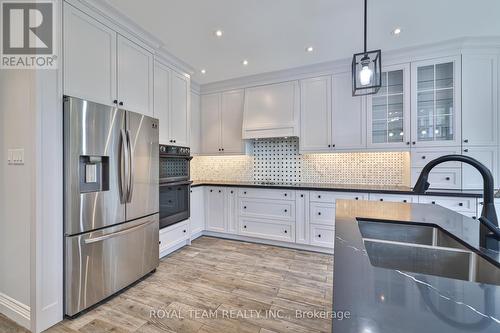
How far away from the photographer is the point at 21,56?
1.77 m

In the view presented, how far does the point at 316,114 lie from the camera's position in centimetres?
340

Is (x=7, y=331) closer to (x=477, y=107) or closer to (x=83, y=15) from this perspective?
(x=83, y=15)

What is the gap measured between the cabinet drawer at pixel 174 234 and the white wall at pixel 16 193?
4.20 ft

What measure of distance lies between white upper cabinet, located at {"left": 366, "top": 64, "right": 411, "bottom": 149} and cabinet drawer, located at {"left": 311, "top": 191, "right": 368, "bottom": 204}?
2.36 ft

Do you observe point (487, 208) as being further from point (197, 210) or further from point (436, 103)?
point (197, 210)

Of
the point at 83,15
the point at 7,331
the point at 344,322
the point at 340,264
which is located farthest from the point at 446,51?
the point at 7,331

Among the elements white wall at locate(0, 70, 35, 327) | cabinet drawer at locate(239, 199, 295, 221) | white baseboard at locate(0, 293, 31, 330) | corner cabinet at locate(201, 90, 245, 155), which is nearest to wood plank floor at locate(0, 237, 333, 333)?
white baseboard at locate(0, 293, 31, 330)

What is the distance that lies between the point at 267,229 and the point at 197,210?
3.89ft

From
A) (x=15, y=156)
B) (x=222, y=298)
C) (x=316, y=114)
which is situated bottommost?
(x=222, y=298)

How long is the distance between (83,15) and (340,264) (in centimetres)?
267

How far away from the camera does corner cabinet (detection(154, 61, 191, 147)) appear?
2.88 metres

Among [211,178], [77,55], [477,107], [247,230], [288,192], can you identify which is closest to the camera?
[77,55]

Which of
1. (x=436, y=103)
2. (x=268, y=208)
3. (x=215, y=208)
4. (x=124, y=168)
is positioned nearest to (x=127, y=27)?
(x=124, y=168)

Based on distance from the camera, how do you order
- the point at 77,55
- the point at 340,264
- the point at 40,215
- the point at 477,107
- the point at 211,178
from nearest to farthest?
the point at 340,264 → the point at 40,215 → the point at 77,55 → the point at 477,107 → the point at 211,178
